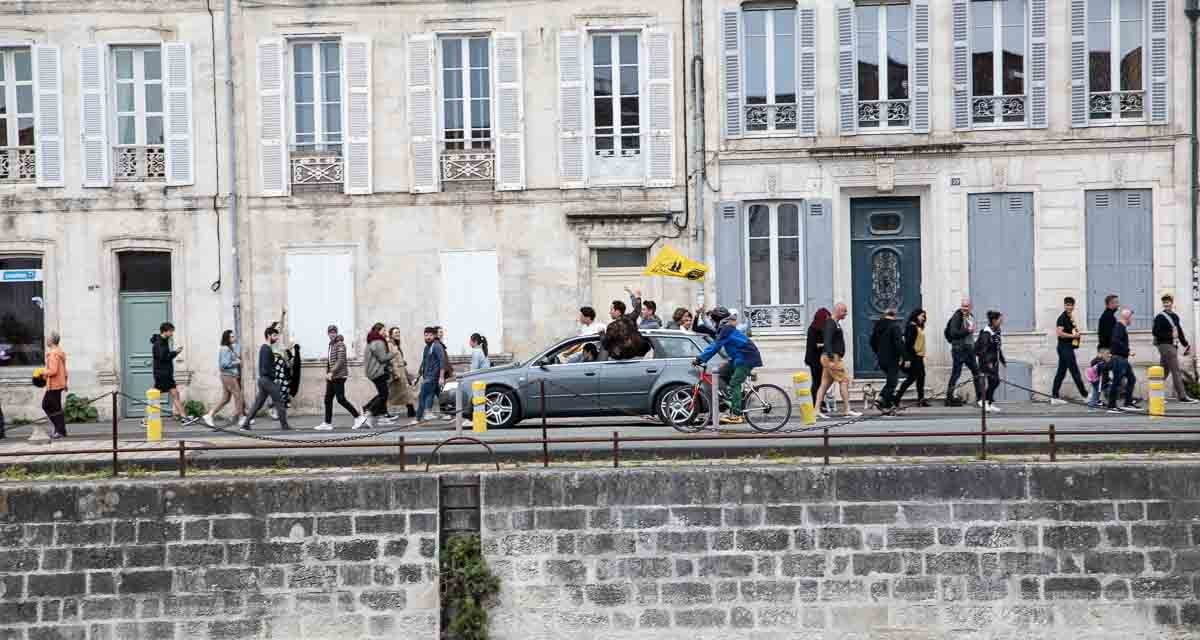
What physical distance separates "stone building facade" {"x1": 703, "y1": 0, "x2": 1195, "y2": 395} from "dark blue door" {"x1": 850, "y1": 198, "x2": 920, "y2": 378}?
32 mm

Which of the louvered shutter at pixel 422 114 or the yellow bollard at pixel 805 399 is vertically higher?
the louvered shutter at pixel 422 114

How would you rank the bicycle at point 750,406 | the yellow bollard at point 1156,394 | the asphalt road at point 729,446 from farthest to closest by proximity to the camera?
the yellow bollard at point 1156,394
the bicycle at point 750,406
the asphalt road at point 729,446

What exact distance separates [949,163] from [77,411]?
14.3 m

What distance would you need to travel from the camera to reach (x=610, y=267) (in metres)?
26.5

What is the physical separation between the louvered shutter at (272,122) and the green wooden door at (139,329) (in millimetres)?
2537

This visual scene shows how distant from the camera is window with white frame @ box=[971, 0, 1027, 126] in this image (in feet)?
84.7

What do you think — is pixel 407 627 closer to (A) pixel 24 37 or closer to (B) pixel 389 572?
(B) pixel 389 572

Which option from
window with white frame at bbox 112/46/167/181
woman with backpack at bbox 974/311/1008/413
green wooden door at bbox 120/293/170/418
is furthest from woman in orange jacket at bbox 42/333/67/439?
woman with backpack at bbox 974/311/1008/413

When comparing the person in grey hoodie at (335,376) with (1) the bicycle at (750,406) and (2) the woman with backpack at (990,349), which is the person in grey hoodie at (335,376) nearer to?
(1) the bicycle at (750,406)

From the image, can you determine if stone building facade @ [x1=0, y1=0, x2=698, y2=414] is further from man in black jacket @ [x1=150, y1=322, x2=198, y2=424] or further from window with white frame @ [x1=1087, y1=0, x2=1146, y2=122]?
window with white frame @ [x1=1087, y1=0, x2=1146, y2=122]

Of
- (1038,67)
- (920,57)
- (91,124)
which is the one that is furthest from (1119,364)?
(91,124)

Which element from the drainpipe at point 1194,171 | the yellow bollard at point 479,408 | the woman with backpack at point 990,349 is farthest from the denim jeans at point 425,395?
the drainpipe at point 1194,171

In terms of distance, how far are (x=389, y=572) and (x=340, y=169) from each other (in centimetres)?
1238

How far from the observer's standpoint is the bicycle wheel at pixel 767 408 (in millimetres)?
19031
